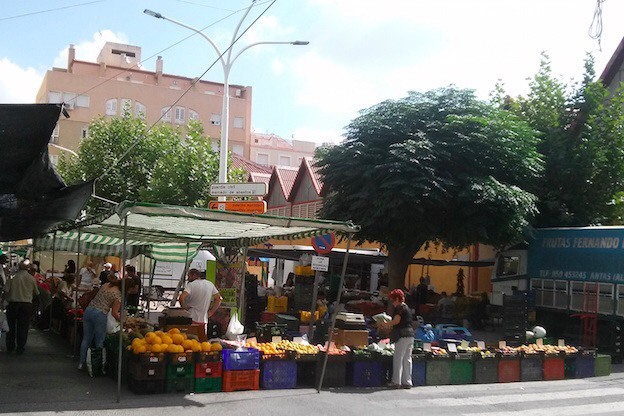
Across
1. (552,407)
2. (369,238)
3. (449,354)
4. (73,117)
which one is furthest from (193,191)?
(73,117)

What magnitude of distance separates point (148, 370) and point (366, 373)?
11.8 feet

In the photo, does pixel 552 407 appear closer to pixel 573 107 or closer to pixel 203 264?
pixel 573 107

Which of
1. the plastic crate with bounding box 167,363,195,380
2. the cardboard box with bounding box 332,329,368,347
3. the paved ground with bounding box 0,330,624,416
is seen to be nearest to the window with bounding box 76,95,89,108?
the paved ground with bounding box 0,330,624,416

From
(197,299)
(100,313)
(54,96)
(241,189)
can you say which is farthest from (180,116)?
(100,313)

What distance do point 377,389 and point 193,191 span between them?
18047mm

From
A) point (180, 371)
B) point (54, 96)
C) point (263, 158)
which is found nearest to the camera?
point (180, 371)

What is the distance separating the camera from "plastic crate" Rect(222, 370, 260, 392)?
10070 millimetres

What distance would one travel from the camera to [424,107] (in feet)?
72.9

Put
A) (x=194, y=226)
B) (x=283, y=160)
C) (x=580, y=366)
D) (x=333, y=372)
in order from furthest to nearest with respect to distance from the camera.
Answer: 1. (x=283, y=160)
2. (x=580, y=366)
3. (x=194, y=226)
4. (x=333, y=372)

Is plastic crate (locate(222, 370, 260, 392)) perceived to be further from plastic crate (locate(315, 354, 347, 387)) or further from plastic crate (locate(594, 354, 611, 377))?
plastic crate (locate(594, 354, 611, 377))

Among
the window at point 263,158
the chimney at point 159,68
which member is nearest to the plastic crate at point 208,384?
the chimney at point 159,68

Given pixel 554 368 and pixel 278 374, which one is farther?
pixel 554 368

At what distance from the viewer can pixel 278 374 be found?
34.6ft

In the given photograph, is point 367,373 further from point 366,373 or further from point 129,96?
point 129,96
